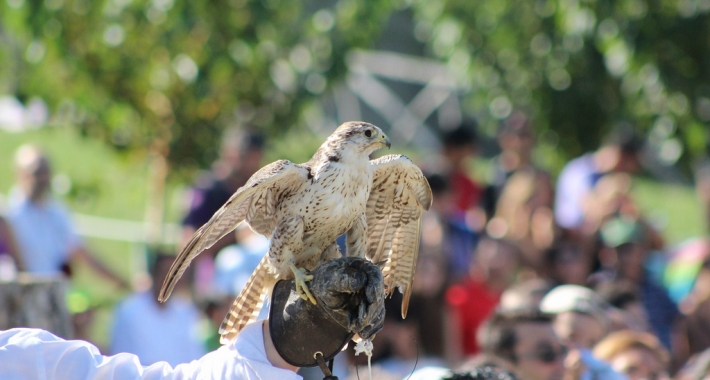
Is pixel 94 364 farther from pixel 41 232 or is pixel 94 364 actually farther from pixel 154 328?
pixel 41 232

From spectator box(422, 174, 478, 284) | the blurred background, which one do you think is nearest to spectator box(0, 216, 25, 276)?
the blurred background

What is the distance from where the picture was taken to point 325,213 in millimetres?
3936

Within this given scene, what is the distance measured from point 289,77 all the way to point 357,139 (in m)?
4.53

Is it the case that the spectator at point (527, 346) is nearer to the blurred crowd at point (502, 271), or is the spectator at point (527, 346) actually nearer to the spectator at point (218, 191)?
the blurred crowd at point (502, 271)

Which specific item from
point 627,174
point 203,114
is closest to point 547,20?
point 627,174

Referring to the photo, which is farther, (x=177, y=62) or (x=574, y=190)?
(x=574, y=190)

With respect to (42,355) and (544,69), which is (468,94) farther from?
(42,355)

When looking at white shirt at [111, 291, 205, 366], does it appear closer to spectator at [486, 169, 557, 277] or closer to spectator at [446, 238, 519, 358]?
spectator at [446, 238, 519, 358]

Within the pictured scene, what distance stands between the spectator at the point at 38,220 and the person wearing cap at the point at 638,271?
14.5 feet

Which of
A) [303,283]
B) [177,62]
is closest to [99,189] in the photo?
[177,62]

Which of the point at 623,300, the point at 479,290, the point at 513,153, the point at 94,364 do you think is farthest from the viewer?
the point at 513,153

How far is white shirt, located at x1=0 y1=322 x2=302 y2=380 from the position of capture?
10.5 feet

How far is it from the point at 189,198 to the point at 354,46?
210 centimetres

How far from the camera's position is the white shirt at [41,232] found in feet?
23.3
